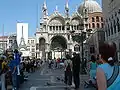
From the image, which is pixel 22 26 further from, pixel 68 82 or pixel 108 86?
pixel 108 86

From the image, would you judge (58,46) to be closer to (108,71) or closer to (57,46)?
(57,46)

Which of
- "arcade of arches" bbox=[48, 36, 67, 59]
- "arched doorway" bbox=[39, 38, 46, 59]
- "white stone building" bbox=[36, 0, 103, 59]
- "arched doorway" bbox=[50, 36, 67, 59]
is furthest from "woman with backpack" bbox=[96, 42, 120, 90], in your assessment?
"arched doorway" bbox=[39, 38, 46, 59]

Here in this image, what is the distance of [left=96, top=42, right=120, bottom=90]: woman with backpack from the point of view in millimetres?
3535

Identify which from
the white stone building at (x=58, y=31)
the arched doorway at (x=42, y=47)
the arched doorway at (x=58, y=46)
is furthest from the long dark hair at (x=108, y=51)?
the arched doorway at (x=42, y=47)

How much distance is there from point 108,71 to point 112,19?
49.7 m

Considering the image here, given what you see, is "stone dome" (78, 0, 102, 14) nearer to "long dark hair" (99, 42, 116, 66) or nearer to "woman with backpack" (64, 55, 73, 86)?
"woman with backpack" (64, 55, 73, 86)

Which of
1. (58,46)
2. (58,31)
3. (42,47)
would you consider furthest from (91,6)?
(42,47)

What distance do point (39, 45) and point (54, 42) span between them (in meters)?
6.23

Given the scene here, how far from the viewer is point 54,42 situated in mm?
105438

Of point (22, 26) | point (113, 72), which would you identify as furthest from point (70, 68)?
point (22, 26)

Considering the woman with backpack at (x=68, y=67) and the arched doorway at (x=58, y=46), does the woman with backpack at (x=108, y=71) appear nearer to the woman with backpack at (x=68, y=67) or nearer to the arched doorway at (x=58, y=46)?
the woman with backpack at (x=68, y=67)

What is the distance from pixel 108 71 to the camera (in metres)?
3.65

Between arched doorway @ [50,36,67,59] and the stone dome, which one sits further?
the stone dome

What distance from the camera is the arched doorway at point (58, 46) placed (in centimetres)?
10231
